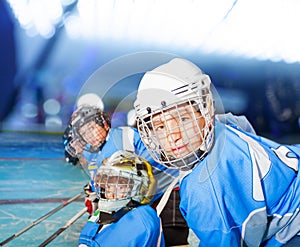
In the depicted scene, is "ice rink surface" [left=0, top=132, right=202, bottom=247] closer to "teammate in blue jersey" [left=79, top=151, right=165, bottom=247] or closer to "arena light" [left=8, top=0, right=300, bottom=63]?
"teammate in blue jersey" [left=79, top=151, right=165, bottom=247]

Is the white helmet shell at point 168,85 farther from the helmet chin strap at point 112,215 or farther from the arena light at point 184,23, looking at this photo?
the arena light at point 184,23

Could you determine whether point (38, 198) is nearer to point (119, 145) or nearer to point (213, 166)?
point (119, 145)

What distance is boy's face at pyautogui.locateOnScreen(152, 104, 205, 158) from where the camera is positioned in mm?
962

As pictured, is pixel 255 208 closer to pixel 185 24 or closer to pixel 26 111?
pixel 185 24

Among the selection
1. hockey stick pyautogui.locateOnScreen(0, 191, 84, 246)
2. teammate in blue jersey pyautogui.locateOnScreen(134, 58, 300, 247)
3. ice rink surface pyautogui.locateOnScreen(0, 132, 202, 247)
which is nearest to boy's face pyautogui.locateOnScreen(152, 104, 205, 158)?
teammate in blue jersey pyautogui.locateOnScreen(134, 58, 300, 247)

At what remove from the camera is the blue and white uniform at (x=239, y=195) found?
3.00ft

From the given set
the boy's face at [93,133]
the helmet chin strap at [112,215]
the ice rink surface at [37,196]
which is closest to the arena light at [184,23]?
the ice rink surface at [37,196]

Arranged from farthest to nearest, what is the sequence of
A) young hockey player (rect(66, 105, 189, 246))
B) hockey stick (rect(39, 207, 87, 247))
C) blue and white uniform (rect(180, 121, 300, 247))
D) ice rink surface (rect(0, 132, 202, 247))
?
ice rink surface (rect(0, 132, 202, 247)), hockey stick (rect(39, 207, 87, 247)), young hockey player (rect(66, 105, 189, 246)), blue and white uniform (rect(180, 121, 300, 247))

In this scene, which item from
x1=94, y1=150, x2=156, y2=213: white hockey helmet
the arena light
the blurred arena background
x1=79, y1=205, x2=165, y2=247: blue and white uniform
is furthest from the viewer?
the blurred arena background

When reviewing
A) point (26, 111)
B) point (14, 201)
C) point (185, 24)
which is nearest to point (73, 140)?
point (14, 201)

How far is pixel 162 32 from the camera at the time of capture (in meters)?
9.16

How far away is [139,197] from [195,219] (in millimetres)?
536

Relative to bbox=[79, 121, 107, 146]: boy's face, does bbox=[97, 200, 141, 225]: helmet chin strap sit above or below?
above

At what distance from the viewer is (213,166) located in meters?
0.93
